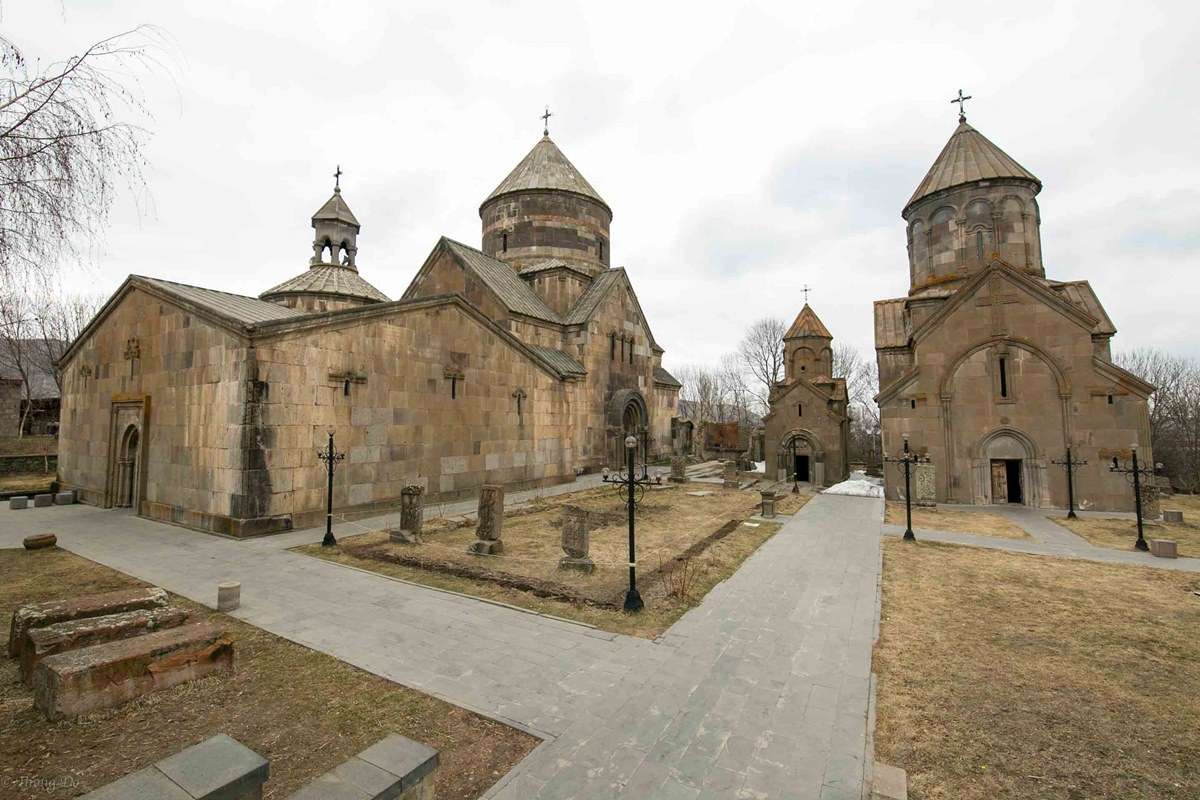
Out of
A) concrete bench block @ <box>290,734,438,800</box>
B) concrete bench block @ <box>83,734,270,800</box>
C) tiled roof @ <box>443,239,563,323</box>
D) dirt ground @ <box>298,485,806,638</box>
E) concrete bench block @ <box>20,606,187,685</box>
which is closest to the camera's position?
concrete bench block @ <box>83,734,270,800</box>

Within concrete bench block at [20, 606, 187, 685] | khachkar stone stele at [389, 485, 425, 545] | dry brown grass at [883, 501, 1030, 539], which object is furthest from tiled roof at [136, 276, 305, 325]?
dry brown grass at [883, 501, 1030, 539]

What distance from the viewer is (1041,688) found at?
5086 mm

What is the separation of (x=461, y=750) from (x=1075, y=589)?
9984 mm

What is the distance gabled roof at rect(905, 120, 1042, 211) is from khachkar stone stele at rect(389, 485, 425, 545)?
2424 centimetres

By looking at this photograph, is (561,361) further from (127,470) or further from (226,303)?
(127,470)

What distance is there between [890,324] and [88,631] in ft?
93.2

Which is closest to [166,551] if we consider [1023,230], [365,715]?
[365,715]

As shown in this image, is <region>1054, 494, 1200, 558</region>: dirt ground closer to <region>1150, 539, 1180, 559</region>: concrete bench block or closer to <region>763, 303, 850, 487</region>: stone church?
<region>1150, 539, 1180, 559</region>: concrete bench block

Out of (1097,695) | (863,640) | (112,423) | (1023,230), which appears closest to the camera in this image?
(1097,695)

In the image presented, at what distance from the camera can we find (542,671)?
5344 mm

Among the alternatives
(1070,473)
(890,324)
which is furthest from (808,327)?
(1070,473)

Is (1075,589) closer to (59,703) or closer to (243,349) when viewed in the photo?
(59,703)

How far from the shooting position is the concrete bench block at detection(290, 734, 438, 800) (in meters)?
2.80

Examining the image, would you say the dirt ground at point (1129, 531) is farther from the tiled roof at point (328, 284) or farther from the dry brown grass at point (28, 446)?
the dry brown grass at point (28, 446)
